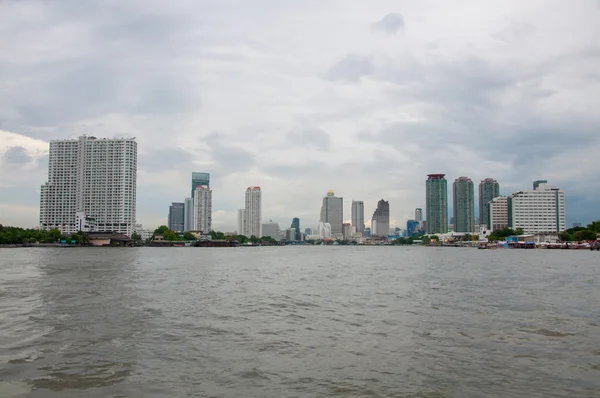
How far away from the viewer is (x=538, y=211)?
185 m

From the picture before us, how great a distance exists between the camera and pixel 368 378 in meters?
9.20

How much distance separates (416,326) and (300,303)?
6583 mm

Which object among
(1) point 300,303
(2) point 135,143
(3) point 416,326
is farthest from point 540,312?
(2) point 135,143

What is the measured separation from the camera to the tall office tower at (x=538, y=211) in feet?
599

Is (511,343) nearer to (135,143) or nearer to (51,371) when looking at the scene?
(51,371)

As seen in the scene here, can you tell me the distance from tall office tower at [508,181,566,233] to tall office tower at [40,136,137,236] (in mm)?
154555

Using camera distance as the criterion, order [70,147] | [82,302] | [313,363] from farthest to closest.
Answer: [70,147], [82,302], [313,363]

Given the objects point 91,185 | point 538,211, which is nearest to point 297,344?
point 91,185

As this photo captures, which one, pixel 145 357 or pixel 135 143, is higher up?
pixel 135 143

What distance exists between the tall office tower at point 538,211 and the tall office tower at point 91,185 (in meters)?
155

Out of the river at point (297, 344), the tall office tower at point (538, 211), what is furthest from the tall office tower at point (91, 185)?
the river at point (297, 344)

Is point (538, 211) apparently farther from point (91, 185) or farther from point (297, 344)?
point (297, 344)

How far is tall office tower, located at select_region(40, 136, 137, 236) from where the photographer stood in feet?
574

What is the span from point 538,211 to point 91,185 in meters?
178
